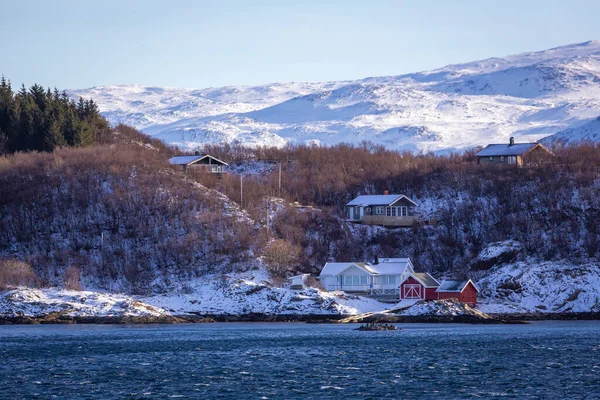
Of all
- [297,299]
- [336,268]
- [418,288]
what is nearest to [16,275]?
[297,299]

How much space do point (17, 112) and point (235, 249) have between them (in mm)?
41706

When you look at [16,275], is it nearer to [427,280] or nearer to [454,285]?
[427,280]

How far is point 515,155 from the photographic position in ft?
416

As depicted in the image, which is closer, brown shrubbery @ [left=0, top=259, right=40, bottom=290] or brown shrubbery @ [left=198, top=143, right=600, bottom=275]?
brown shrubbery @ [left=0, top=259, right=40, bottom=290]

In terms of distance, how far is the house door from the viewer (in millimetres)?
88312

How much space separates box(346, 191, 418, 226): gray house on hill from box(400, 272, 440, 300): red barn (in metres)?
23.0

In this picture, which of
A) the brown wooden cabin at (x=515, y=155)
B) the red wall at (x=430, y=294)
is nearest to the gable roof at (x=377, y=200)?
the brown wooden cabin at (x=515, y=155)

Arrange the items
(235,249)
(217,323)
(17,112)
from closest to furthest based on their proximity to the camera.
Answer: (217,323)
(235,249)
(17,112)

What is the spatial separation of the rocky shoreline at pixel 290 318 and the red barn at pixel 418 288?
5.99 meters

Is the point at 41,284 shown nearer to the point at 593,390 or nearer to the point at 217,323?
the point at 217,323

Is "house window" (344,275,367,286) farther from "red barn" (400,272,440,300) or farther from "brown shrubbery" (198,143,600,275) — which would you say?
"brown shrubbery" (198,143,600,275)

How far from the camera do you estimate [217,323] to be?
81688 millimetres

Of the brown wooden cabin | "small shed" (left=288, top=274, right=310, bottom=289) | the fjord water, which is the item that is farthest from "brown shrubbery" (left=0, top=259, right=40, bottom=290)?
the brown wooden cabin

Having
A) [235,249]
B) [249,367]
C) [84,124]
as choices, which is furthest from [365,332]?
[84,124]
